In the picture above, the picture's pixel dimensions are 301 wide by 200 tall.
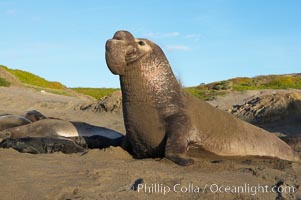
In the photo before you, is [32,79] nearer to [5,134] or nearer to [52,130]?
[5,134]

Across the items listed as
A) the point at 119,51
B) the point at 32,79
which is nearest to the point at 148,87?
the point at 119,51

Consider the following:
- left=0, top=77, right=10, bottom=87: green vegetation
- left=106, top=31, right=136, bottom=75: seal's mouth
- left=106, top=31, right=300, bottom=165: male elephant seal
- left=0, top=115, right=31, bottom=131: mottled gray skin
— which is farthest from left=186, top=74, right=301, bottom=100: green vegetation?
left=106, top=31, right=136, bottom=75: seal's mouth

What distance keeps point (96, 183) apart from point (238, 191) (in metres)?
1.19

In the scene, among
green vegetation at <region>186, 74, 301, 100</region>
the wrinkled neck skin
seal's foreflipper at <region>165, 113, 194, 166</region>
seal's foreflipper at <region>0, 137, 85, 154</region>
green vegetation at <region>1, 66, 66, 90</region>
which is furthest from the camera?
green vegetation at <region>1, 66, 66, 90</region>

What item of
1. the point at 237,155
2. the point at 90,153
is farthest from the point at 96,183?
the point at 237,155

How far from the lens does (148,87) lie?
20.5 ft

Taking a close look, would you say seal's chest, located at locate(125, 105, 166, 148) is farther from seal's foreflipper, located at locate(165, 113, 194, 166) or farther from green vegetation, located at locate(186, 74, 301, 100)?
green vegetation, located at locate(186, 74, 301, 100)

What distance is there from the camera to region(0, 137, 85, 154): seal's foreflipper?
6629mm

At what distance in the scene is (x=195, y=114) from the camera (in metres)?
6.33

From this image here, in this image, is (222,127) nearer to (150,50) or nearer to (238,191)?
(150,50)

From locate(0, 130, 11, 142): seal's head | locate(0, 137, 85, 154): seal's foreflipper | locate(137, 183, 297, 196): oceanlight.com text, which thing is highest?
locate(0, 130, 11, 142): seal's head

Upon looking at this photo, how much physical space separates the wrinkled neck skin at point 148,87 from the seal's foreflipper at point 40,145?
3.58ft

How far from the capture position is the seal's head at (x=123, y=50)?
596 centimetres

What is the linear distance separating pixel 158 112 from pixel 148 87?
0.33 m
